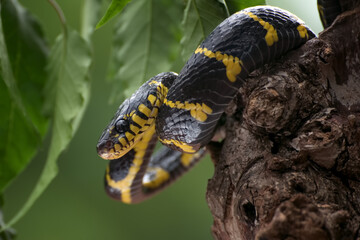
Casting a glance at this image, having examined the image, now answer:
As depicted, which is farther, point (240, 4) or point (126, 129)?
point (126, 129)

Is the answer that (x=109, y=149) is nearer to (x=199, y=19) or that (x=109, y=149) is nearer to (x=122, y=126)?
(x=122, y=126)

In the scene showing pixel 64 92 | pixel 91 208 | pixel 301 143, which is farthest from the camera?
pixel 91 208

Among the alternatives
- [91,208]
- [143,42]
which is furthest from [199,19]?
[91,208]

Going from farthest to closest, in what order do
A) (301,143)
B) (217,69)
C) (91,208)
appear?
(91,208)
(217,69)
(301,143)

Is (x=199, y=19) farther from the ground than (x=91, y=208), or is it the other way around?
(x=199, y=19)

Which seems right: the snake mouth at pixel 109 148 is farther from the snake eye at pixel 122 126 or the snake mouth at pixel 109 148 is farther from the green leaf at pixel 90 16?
the green leaf at pixel 90 16

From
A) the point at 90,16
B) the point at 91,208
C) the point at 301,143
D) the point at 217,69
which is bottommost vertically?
the point at 91,208

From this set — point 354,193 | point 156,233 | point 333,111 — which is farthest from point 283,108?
point 156,233
